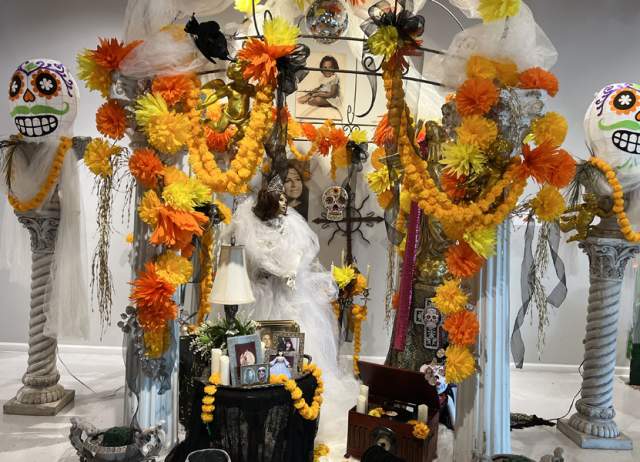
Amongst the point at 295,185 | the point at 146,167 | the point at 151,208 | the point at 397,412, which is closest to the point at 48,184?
the point at 146,167

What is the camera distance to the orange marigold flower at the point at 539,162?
2.98 metres

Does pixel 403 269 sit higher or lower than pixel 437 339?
higher

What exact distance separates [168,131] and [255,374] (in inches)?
53.7

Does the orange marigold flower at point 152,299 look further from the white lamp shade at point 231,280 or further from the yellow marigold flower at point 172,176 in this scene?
the yellow marigold flower at point 172,176

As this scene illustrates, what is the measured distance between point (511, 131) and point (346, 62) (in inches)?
132

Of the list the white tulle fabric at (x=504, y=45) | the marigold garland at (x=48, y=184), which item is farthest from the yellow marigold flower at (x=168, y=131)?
the marigold garland at (x=48, y=184)

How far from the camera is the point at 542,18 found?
6.09 m

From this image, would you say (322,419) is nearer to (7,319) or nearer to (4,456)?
(4,456)

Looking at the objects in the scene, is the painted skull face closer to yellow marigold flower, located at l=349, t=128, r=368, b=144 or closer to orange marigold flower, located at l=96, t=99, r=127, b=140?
orange marigold flower, located at l=96, t=99, r=127, b=140

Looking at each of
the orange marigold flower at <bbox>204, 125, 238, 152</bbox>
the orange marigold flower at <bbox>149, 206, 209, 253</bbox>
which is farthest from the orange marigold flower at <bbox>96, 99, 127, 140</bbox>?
the orange marigold flower at <bbox>204, 125, 238, 152</bbox>

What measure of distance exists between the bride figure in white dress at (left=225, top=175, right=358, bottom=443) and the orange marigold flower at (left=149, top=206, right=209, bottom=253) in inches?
53.6

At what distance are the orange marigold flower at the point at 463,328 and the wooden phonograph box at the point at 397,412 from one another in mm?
739

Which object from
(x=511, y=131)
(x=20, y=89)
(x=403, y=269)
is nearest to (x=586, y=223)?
(x=403, y=269)

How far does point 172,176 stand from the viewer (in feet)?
10.6
